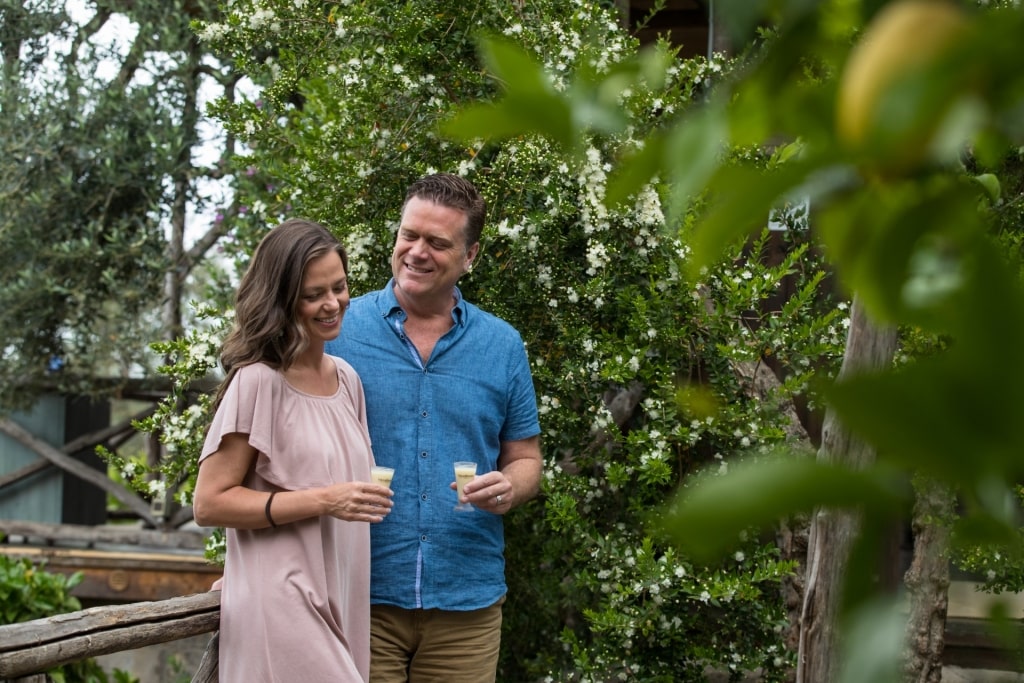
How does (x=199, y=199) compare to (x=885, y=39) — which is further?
(x=199, y=199)

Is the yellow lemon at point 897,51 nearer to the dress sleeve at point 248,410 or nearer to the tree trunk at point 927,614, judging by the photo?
the dress sleeve at point 248,410

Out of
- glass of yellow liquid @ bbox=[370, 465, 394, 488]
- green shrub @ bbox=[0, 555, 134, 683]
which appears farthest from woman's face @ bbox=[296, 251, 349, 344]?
green shrub @ bbox=[0, 555, 134, 683]

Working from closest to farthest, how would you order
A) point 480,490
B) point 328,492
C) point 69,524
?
point 328,492 < point 480,490 < point 69,524

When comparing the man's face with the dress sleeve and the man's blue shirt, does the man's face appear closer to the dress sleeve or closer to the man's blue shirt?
the man's blue shirt

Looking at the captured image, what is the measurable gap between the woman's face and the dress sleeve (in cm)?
15

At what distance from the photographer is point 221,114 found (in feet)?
15.1

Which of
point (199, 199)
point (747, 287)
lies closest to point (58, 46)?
point (199, 199)

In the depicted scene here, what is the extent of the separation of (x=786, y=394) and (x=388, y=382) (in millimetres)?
1496

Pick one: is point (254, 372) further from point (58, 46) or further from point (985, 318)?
point (58, 46)

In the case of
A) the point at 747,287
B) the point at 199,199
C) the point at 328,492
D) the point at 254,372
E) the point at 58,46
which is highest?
the point at 58,46

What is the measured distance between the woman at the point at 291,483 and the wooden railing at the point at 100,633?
0.21 meters

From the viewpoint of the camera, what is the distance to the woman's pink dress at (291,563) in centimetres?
249

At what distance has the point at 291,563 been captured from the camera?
2523mm

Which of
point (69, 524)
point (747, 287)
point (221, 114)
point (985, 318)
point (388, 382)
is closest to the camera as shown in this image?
point (985, 318)
